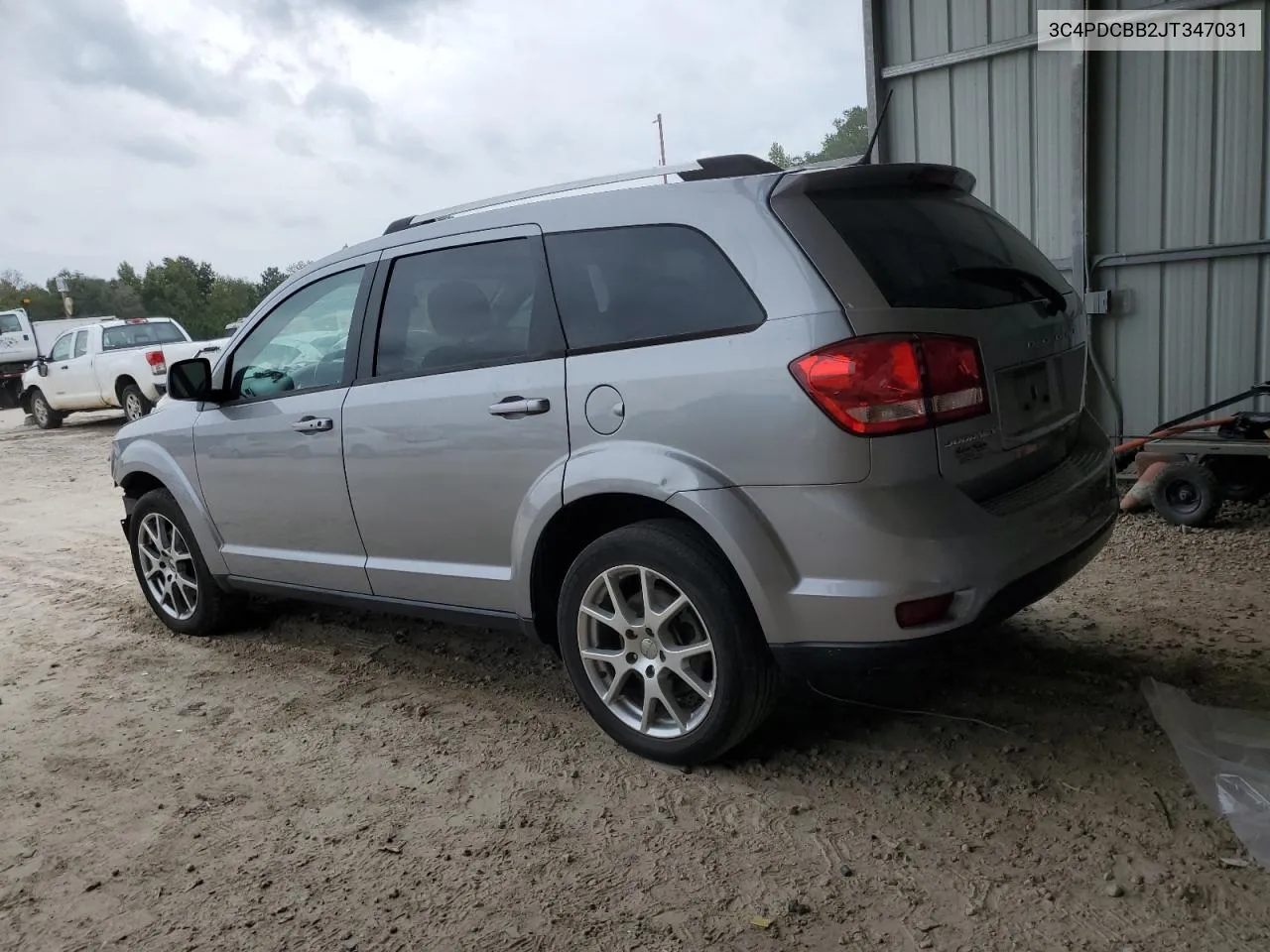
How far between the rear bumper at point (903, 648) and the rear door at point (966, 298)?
0.93 ft

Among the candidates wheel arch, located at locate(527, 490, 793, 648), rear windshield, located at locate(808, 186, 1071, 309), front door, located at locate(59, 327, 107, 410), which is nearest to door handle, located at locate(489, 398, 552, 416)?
wheel arch, located at locate(527, 490, 793, 648)

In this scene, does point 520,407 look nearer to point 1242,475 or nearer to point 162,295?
point 1242,475

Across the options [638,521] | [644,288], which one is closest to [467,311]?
[644,288]

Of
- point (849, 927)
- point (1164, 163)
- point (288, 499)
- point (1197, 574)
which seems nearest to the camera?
point (849, 927)

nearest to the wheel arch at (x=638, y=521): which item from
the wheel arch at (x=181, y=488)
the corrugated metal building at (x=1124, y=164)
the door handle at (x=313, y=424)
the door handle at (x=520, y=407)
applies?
the door handle at (x=520, y=407)

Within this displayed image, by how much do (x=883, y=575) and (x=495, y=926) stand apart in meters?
1.30

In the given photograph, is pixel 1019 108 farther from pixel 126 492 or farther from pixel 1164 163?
pixel 126 492

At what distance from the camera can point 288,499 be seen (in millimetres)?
4160

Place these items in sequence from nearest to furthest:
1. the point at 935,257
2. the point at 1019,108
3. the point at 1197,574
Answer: the point at 935,257 < the point at 1197,574 < the point at 1019,108

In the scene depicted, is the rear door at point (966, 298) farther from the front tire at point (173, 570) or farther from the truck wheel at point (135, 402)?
the truck wheel at point (135, 402)

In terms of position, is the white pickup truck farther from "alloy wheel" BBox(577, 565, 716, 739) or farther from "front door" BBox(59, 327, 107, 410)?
"alloy wheel" BBox(577, 565, 716, 739)

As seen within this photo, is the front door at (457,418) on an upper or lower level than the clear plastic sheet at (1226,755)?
upper

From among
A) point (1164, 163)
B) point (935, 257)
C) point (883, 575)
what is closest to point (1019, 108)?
point (1164, 163)

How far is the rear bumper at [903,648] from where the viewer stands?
2658 mm
